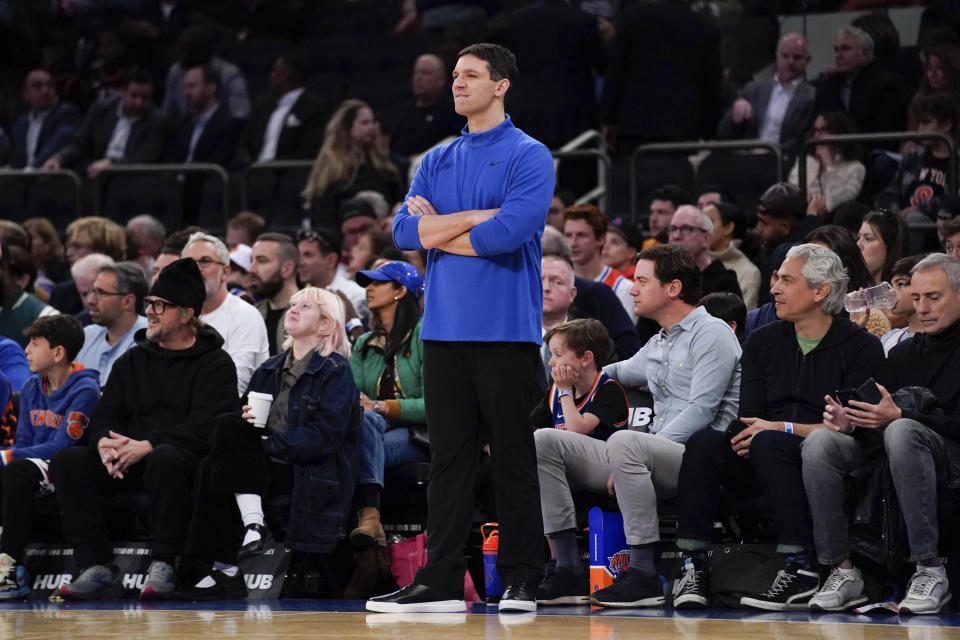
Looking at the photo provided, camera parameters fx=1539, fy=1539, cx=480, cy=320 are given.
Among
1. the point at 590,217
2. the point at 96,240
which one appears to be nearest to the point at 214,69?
the point at 96,240

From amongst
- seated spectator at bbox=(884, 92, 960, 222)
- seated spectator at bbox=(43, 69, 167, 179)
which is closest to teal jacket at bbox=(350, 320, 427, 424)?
seated spectator at bbox=(884, 92, 960, 222)

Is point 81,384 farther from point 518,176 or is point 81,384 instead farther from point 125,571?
point 518,176

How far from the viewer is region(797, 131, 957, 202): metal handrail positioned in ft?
28.7

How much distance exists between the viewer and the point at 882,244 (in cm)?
737

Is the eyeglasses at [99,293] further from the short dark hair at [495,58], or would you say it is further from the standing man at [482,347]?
the short dark hair at [495,58]

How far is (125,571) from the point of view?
702cm

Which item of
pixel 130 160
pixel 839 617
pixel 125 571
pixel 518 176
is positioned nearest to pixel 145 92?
pixel 130 160

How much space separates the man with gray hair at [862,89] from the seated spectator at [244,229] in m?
3.76

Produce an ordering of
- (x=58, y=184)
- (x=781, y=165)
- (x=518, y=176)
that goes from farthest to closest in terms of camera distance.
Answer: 1. (x=58, y=184)
2. (x=781, y=165)
3. (x=518, y=176)

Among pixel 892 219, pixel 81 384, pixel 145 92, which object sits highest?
pixel 145 92

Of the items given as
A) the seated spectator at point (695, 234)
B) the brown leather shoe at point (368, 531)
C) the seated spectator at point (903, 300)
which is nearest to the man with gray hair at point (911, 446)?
the seated spectator at point (903, 300)

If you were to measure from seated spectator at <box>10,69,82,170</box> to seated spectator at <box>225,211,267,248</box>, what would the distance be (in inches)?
135

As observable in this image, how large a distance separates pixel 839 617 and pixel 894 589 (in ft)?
1.65

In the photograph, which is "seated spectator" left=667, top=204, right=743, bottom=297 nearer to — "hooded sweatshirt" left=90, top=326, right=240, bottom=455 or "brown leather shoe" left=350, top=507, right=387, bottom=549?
"brown leather shoe" left=350, top=507, right=387, bottom=549
